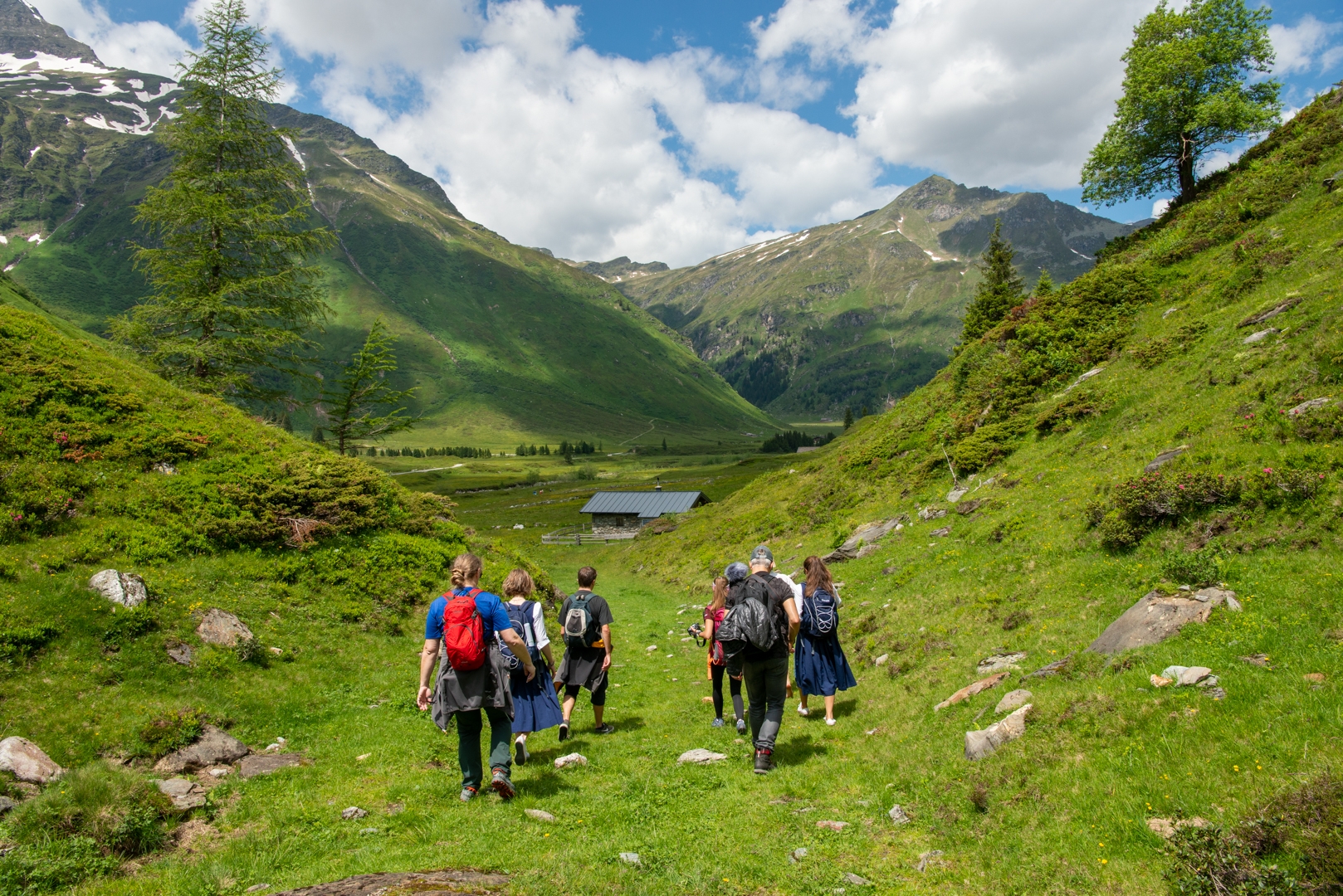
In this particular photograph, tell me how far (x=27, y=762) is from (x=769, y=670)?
1069cm

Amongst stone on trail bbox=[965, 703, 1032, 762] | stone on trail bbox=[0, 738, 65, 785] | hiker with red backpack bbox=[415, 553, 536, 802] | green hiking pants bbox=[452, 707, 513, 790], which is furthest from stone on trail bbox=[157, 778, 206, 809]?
stone on trail bbox=[965, 703, 1032, 762]

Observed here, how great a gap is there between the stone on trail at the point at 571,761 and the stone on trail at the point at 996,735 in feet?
20.6

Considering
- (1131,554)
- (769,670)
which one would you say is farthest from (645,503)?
(769,670)

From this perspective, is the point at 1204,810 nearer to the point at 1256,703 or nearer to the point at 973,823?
the point at 1256,703

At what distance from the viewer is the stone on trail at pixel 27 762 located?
28.1ft

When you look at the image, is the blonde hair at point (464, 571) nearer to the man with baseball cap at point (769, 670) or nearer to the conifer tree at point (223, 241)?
the man with baseball cap at point (769, 670)

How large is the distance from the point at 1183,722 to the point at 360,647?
1712cm

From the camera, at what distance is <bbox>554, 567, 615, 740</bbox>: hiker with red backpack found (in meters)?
12.3

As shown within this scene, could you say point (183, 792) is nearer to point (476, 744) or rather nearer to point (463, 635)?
point (476, 744)

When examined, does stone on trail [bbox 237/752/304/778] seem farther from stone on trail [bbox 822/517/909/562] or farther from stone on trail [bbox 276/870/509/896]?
stone on trail [bbox 822/517/909/562]

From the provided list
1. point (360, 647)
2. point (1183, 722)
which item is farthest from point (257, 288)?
point (1183, 722)

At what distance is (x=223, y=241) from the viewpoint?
28922 mm

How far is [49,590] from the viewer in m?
12.2

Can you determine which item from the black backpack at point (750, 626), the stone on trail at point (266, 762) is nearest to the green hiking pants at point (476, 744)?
the black backpack at point (750, 626)
